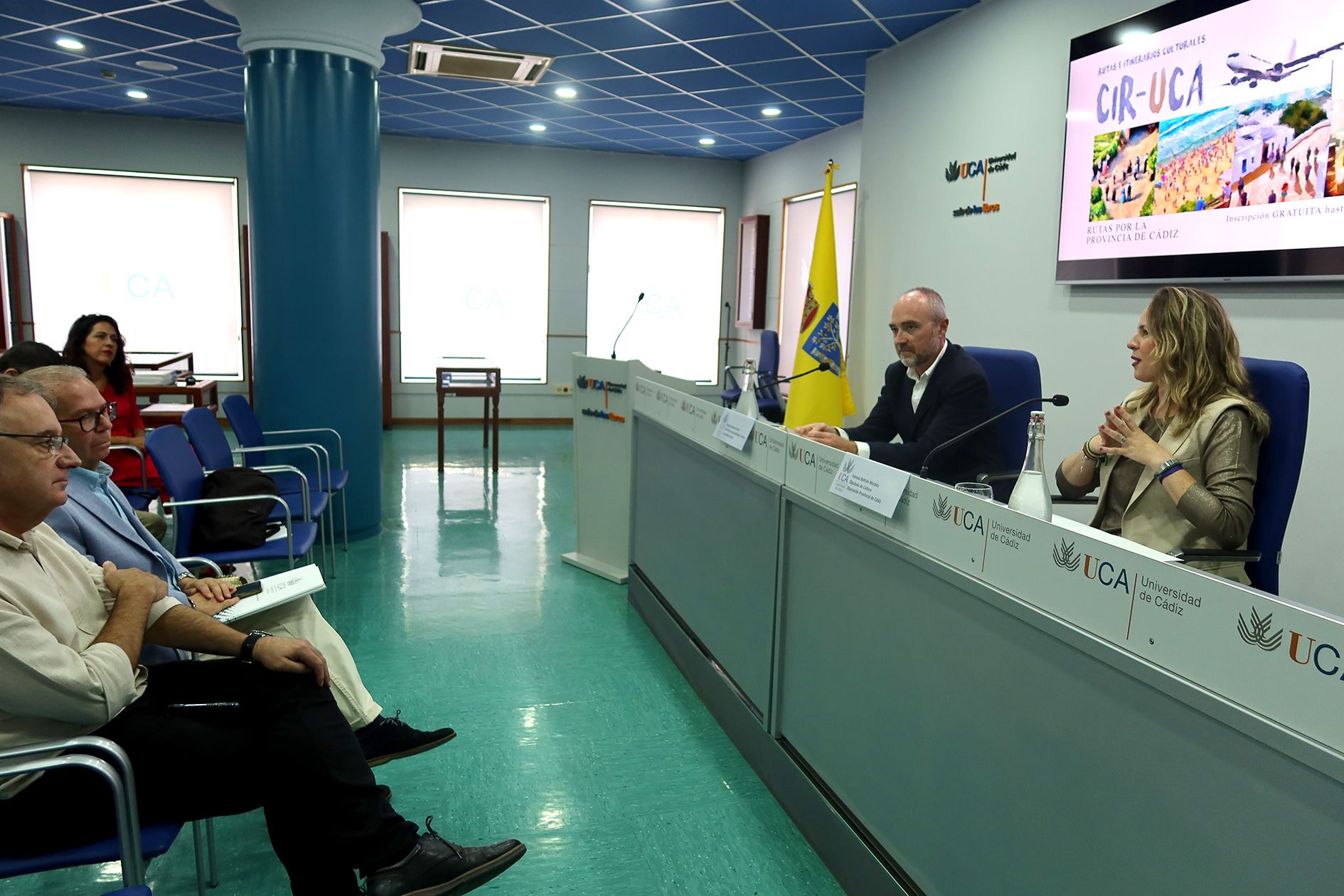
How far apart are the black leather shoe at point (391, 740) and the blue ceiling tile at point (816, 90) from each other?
16.9 feet

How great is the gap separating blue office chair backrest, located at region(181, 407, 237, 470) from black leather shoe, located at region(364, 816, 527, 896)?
239cm

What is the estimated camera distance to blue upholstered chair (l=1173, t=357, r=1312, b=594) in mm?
2186

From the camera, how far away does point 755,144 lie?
877 centimetres

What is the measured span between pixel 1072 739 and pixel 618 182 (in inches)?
350

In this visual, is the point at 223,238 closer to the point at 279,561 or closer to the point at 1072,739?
the point at 279,561

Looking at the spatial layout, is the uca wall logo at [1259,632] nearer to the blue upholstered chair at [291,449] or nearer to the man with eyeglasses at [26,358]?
the man with eyeglasses at [26,358]

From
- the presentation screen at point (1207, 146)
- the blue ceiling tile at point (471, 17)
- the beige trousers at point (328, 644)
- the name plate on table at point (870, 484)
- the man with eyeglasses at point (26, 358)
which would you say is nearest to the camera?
the name plate on table at point (870, 484)

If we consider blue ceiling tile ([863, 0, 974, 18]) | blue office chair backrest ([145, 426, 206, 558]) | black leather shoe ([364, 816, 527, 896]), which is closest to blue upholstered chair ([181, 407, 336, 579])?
blue office chair backrest ([145, 426, 206, 558])

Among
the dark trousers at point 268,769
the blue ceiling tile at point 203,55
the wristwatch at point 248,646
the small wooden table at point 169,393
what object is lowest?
the dark trousers at point 268,769

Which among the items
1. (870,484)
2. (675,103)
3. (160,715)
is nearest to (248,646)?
(160,715)

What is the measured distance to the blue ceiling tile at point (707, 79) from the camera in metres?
6.02

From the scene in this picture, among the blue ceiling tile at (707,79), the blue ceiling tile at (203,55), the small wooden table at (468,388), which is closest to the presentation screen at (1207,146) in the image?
→ the blue ceiling tile at (707,79)

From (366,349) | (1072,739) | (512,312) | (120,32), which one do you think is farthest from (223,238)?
(1072,739)

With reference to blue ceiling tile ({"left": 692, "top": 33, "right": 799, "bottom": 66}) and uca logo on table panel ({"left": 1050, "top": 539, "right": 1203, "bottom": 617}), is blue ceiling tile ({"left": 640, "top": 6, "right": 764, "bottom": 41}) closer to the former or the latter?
blue ceiling tile ({"left": 692, "top": 33, "right": 799, "bottom": 66})
